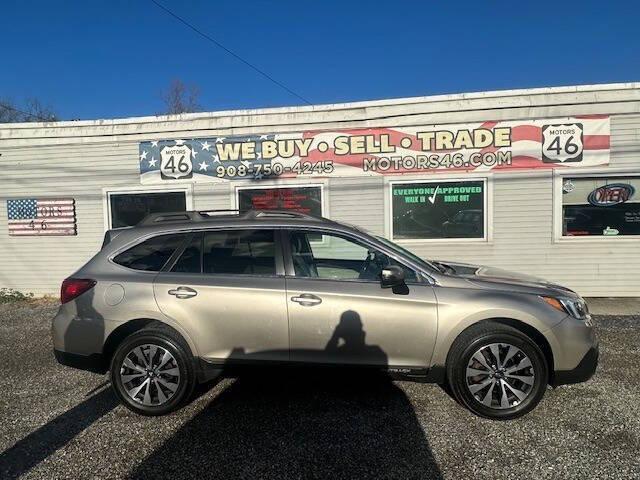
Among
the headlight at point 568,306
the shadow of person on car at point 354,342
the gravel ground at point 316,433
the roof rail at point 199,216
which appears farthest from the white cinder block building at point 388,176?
the shadow of person on car at point 354,342

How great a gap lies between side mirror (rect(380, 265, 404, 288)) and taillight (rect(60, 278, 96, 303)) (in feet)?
8.11

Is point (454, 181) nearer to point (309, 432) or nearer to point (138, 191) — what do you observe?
point (138, 191)

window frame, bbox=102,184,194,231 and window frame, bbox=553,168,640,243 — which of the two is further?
window frame, bbox=102,184,194,231

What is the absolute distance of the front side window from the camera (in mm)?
4270

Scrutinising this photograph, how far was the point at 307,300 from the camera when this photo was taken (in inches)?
161

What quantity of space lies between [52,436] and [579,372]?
13.7ft

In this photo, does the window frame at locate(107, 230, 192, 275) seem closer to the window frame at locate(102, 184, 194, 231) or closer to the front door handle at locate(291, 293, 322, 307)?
the front door handle at locate(291, 293, 322, 307)

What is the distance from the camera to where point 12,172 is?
1004 centimetres

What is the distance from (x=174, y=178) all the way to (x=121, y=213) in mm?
1321

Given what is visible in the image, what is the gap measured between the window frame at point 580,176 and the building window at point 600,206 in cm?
6

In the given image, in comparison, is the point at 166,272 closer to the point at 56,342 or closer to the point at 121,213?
the point at 56,342

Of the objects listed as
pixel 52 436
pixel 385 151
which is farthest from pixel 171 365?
pixel 385 151

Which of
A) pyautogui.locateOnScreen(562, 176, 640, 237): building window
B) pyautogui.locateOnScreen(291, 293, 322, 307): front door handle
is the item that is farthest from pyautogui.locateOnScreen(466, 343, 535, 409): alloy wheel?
pyautogui.locateOnScreen(562, 176, 640, 237): building window

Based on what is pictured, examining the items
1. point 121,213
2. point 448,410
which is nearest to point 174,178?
point 121,213
